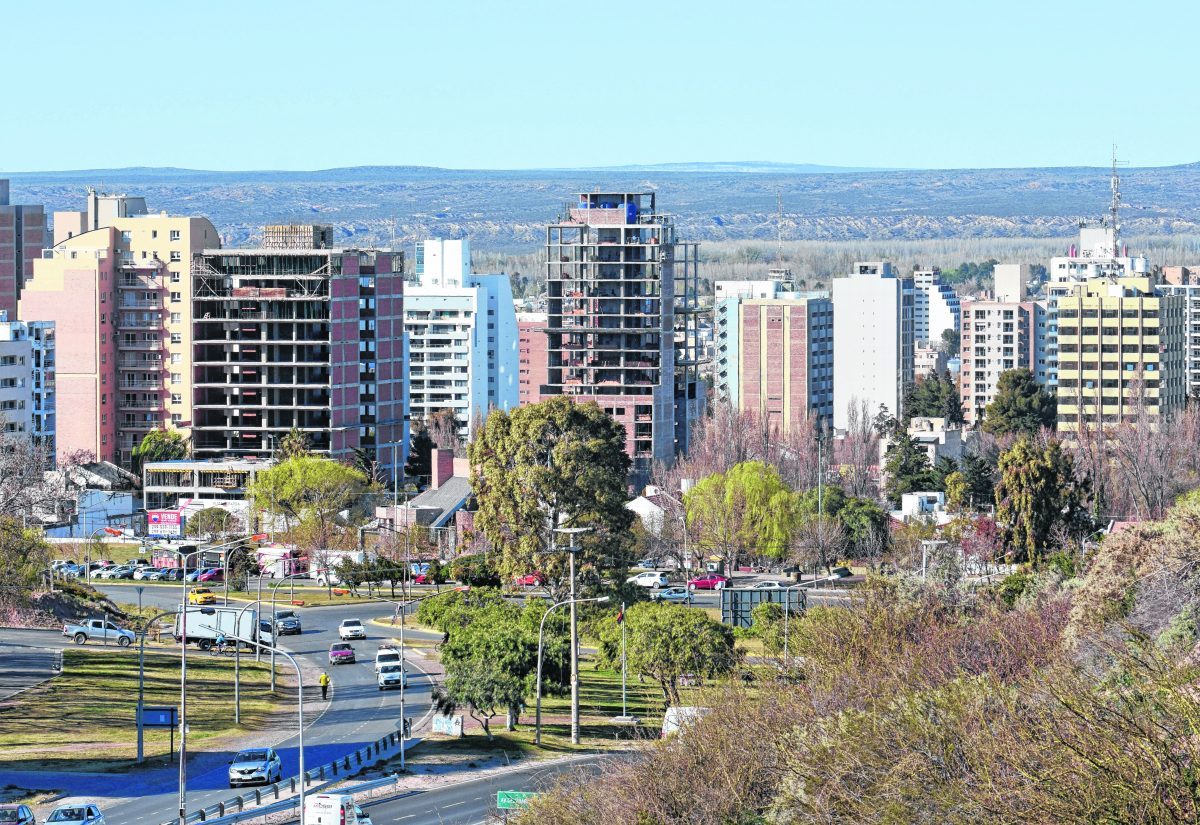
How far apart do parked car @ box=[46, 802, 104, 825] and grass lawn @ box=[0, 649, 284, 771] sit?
868 cm

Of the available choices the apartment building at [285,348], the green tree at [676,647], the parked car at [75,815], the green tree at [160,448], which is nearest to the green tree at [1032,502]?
the green tree at [676,647]

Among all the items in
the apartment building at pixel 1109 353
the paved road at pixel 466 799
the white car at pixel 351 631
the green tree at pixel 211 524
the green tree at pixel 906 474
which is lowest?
the paved road at pixel 466 799

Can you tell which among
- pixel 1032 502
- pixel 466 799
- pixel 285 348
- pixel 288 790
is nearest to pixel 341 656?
pixel 288 790

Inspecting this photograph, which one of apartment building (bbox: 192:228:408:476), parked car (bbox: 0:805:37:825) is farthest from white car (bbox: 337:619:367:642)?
apartment building (bbox: 192:228:408:476)

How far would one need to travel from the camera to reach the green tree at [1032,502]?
362 feet

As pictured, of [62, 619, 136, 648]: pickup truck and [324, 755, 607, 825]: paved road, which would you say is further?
[62, 619, 136, 648]: pickup truck

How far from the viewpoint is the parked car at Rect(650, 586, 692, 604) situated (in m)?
107

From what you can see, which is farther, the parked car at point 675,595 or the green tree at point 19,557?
the parked car at point 675,595

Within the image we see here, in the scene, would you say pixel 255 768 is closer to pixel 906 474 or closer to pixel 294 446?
pixel 294 446

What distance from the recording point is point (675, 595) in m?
109

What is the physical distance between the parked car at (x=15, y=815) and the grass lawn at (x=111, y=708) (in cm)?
910

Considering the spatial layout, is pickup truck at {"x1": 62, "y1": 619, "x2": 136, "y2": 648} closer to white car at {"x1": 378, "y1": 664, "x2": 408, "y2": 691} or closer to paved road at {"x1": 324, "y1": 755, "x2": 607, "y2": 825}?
white car at {"x1": 378, "y1": 664, "x2": 408, "y2": 691}

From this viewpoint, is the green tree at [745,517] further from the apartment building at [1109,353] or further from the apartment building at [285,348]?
the apartment building at [1109,353]

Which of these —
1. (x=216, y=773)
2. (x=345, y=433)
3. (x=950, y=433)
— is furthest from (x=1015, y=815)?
(x=950, y=433)
